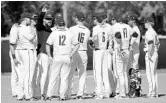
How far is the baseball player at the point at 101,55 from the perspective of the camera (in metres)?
14.9

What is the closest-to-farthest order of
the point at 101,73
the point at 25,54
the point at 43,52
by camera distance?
the point at 25,54 → the point at 101,73 → the point at 43,52

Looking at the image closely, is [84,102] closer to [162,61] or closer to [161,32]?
[162,61]

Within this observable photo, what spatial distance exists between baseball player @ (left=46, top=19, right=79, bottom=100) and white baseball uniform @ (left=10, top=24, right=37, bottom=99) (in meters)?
0.56

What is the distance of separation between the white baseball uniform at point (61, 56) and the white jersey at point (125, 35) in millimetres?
1436

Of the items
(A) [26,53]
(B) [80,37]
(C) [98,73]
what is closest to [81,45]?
(B) [80,37]

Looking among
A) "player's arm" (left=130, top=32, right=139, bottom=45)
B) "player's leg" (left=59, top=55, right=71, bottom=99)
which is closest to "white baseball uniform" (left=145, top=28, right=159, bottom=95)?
"player's arm" (left=130, top=32, right=139, bottom=45)

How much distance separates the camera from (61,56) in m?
14.6

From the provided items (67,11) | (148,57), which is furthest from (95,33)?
(67,11)

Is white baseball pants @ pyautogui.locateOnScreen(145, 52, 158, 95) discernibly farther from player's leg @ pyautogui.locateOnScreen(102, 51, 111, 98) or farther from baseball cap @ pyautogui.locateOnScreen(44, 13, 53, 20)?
baseball cap @ pyautogui.locateOnScreen(44, 13, 53, 20)

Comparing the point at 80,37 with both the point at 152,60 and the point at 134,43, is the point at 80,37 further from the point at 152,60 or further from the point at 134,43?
the point at 152,60

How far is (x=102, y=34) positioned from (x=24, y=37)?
214 cm

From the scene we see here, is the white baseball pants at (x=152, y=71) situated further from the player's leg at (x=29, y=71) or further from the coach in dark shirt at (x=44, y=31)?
the player's leg at (x=29, y=71)

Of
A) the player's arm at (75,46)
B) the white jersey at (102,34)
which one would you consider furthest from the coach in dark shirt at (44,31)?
the white jersey at (102,34)

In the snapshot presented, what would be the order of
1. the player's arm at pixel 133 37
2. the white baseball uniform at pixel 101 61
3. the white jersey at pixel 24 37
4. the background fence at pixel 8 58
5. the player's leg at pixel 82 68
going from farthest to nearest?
the background fence at pixel 8 58 → the player's arm at pixel 133 37 → the player's leg at pixel 82 68 → the white baseball uniform at pixel 101 61 → the white jersey at pixel 24 37
